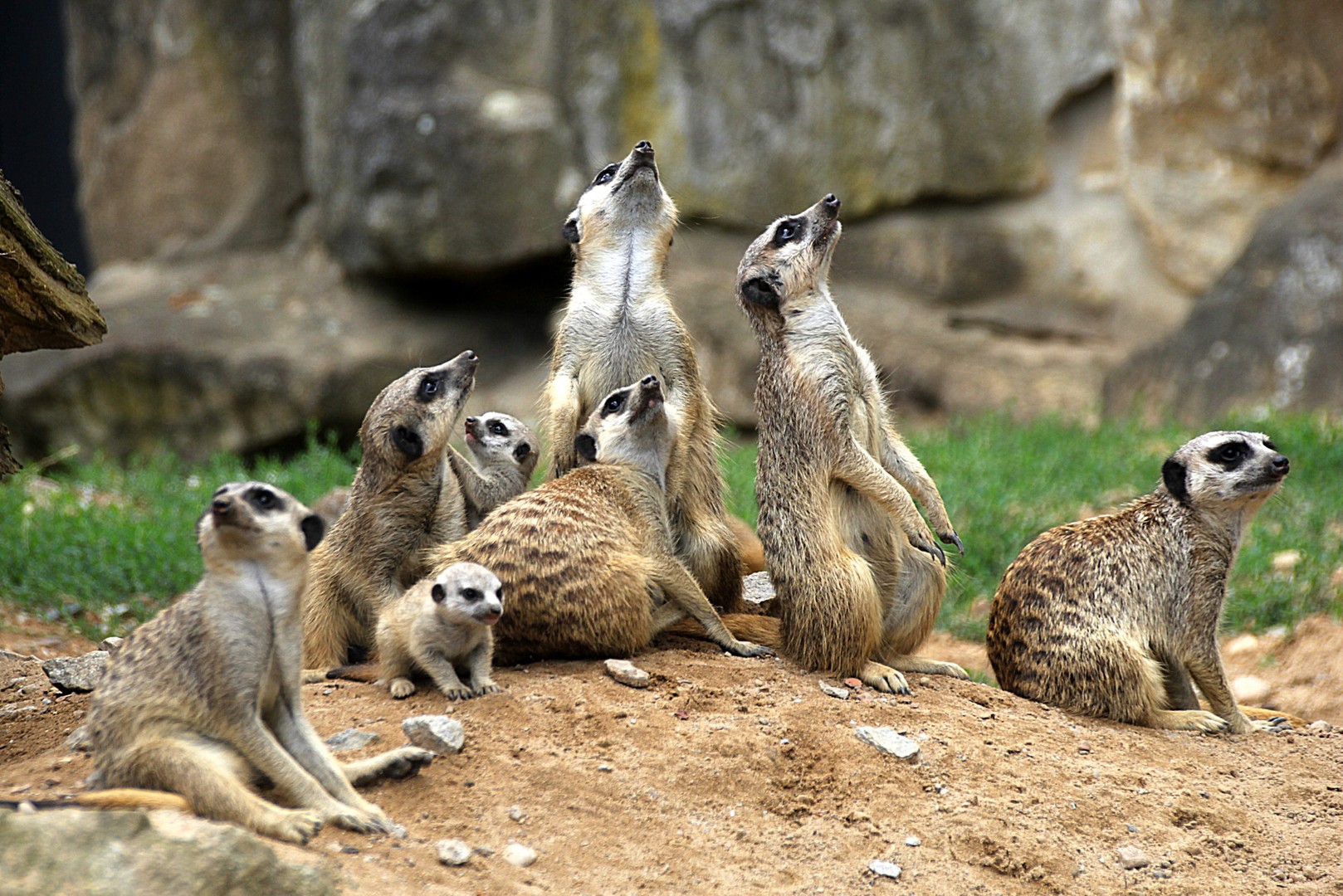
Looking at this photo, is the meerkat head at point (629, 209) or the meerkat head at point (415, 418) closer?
the meerkat head at point (415, 418)

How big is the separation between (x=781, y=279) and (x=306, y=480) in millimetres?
3088

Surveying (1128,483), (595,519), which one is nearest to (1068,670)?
(595,519)

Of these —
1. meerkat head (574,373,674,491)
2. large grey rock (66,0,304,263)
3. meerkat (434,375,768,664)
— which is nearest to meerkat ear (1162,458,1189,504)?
meerkat (434,375,768,664)

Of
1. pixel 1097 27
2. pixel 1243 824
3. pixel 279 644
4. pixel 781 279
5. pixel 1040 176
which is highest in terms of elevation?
pixel 1097 27

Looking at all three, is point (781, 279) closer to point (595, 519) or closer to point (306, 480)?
point (595, 519)

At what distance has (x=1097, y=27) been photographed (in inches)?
299

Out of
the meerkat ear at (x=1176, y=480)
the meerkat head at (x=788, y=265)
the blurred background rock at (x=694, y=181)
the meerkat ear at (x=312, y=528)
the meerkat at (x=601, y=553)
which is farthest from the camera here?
the blurred background rock at (x=694, y=181)

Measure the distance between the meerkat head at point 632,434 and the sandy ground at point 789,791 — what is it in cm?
62

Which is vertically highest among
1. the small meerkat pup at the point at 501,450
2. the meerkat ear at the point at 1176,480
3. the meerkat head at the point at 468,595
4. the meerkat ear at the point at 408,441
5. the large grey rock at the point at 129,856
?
the meerkat ear at the point at 1176,480

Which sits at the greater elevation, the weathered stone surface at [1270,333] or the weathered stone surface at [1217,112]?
the weathered stone surface at [1217,112]

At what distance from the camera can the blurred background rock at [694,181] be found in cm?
726

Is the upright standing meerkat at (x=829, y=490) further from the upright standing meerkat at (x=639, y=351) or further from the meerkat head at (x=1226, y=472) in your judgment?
the meerkat head at (x=1226, y=472)

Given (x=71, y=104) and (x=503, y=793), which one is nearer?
(x=503, y=793)

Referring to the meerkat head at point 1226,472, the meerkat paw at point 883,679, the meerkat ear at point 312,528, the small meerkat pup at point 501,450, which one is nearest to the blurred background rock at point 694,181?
the small meerkat pup at point 501,450
